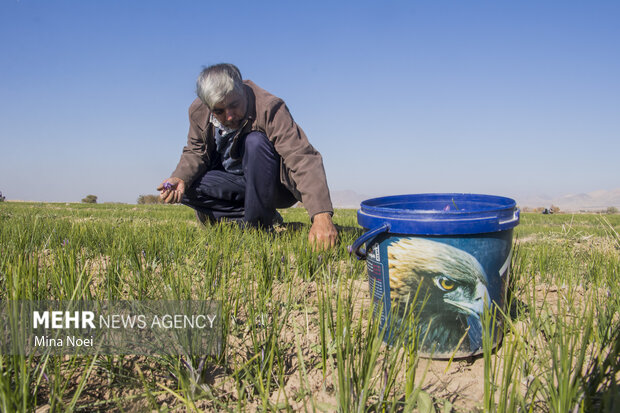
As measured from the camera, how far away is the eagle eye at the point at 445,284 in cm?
158

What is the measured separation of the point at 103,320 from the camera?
1.42 metres

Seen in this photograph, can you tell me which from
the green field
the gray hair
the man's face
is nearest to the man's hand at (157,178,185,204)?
the man's face

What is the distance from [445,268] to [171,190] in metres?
2.67

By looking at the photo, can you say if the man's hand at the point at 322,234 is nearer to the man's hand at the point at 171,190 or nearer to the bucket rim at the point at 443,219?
the bucket rim at the point at 443,219

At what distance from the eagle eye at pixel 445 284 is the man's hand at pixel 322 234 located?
0.94 m

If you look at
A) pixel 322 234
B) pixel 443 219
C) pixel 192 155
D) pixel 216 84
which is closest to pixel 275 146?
pixel 216 84

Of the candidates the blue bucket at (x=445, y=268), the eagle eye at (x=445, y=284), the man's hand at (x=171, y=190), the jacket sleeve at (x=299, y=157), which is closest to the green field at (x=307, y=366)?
the blue bucket at (x=445, y=268)

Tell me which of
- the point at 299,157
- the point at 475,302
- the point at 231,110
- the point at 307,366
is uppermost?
the point at 231,110

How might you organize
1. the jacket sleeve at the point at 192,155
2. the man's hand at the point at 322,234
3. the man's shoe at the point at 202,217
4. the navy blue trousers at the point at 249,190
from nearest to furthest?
the man's hand at the point at 322,234
the navy blue trousers at the point at 249,190
the jacket sleeve at the point at 192,155
the man's shoe at the point at 202,217

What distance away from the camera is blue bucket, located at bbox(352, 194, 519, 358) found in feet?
5.11

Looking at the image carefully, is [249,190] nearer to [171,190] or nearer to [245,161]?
[245,161]

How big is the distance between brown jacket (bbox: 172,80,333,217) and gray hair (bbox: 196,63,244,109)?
0.81 ft

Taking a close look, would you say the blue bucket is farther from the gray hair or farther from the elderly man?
the gray hair

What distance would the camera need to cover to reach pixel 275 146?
3.38m
